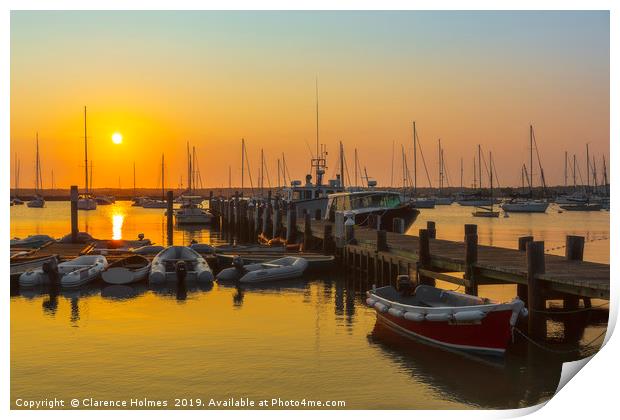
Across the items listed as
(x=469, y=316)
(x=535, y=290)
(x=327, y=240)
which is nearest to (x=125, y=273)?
(x=327, y=240)

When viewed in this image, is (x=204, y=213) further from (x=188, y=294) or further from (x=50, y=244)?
(x=188, y=294)

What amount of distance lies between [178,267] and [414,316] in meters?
11.7

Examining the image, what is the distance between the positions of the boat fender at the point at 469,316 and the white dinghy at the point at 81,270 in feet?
48.3

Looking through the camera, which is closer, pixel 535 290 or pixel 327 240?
pixel 535 290

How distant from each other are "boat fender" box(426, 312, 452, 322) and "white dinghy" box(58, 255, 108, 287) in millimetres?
13976

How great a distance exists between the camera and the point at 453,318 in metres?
16.3

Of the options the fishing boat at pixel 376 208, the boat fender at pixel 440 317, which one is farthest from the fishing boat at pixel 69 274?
the fishing boat at pixel 376 208

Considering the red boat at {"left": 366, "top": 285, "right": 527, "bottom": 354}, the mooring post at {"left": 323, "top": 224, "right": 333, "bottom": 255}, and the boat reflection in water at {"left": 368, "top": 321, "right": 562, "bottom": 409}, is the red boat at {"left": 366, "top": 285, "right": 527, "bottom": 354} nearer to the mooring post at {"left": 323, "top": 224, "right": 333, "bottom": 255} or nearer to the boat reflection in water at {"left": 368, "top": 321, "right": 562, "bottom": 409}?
the boat reflection in water at {"left": 368, "top": 321, "right": 562, "bottom": 409}

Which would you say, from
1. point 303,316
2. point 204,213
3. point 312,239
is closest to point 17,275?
point 303,316

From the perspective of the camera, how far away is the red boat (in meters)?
15.8

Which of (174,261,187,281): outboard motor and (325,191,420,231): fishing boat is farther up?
(325,191,420,231): fishing boat

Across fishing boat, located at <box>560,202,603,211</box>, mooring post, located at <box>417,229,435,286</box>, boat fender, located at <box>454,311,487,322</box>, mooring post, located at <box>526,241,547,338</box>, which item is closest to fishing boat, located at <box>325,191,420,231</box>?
mooring post, located at <box>417,229,435,286</box>

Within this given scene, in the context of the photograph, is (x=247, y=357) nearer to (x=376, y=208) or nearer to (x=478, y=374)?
(x=478, y=374)
